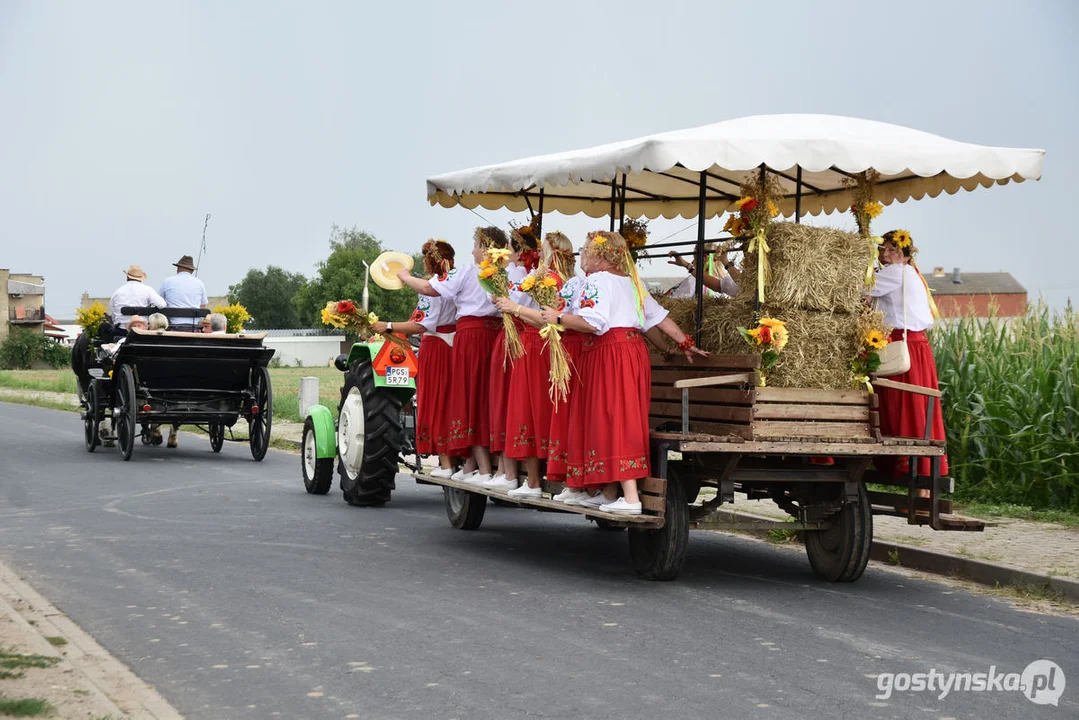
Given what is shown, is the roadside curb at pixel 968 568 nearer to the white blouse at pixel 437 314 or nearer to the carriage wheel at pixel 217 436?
the white blouse at pixel 437 314

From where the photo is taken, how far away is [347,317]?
415 inches

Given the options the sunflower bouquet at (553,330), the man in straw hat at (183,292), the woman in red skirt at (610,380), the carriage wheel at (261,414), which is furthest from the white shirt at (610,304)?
the man in straw hat at (183,292)

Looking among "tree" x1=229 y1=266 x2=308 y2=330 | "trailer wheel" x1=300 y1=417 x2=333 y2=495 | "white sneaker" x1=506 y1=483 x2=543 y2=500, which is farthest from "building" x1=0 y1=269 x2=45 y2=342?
"white sneaker" x1=506 y1=483 x2=543 y2=500

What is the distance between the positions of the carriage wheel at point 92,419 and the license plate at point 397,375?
7.29 meters

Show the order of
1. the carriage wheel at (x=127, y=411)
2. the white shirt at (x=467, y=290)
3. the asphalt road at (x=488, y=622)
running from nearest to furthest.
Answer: the asphalt road at (x=488, y=622) → the white shirt at (x=467, y=290) → the carriage wheel at (x=127, y=411)

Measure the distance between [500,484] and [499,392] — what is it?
691mm

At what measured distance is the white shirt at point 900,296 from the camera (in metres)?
9.52

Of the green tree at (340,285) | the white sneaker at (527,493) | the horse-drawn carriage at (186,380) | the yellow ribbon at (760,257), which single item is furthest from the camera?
the green tree at (340,285)

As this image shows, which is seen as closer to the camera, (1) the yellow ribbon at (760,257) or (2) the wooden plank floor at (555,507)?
(2) the wooden plank floor at (555,507)

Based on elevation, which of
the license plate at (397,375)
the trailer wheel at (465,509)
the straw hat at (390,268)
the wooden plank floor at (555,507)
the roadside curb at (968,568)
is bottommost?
the roadside curb at (968,568)

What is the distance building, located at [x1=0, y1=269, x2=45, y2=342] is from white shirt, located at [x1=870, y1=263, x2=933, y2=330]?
107642 mm

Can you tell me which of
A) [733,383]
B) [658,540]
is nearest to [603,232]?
[733,383]

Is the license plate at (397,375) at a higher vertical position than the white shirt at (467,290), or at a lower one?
lower

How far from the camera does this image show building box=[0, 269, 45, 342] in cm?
11044
